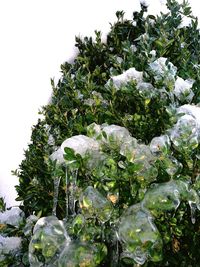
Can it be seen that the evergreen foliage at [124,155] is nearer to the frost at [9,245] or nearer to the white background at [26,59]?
the frost at [9,245]

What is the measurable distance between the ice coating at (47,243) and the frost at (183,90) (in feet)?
3.52

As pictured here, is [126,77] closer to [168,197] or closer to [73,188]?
[73,188]

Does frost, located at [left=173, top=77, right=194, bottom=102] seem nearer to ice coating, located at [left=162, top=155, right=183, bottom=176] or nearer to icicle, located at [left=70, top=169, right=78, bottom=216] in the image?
ice coating, located at [left=162, top=155, right=183, bottom=176]

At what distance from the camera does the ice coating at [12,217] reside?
7.94ft

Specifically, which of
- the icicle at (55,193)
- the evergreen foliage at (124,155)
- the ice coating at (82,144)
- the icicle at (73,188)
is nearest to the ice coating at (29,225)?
the evergreen foliage at (124,155)

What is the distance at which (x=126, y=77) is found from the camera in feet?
8.69

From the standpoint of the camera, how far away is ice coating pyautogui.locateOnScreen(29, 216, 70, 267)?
187 centimetres

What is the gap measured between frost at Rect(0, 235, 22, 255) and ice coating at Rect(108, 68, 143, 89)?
3.61 ft

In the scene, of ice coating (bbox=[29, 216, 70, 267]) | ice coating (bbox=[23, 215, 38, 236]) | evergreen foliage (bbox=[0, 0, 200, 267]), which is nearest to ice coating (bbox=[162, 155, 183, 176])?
evergreen foliage (bbox=[0, 0, 200, 267])

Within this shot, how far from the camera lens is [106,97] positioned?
2576 mm

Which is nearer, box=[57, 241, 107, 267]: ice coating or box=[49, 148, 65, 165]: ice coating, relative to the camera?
box=[57, 241, 107, 267]: ice coating

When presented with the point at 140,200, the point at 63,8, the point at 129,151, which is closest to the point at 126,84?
the point at 129,151

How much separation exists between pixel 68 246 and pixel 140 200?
38cm

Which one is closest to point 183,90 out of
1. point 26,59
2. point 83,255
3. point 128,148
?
point 128,148
